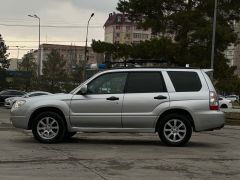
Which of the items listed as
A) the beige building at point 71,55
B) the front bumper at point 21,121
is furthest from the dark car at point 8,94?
the beige building at point 71,55

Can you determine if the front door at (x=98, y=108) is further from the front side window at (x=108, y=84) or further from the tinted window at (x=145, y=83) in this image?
the tinted window at (x=145, y=83)

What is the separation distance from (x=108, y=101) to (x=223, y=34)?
26084 mm

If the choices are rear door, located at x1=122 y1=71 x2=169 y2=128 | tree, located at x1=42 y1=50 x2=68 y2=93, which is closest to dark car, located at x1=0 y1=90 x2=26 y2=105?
tree, located at x1=42 y1=50 x2=68 y2=93

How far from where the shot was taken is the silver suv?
477 inches

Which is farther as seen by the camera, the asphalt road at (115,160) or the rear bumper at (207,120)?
the rear bumper at (207,120)

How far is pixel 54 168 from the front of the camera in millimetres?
8641

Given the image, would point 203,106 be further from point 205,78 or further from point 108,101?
point 108,101

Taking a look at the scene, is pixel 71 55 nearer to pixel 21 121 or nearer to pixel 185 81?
pixel 21 121

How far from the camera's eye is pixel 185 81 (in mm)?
12406

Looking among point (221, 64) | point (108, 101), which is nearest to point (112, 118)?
point (108, 101)

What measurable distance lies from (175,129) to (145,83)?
1268 mm

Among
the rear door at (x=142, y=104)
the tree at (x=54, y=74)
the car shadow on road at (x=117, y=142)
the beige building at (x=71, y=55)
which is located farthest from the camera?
the beige building at (x=71, y=55)

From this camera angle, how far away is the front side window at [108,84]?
40.4 ft

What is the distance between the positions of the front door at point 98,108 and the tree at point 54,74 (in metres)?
52.4
